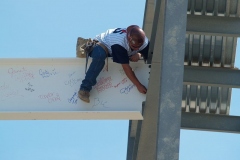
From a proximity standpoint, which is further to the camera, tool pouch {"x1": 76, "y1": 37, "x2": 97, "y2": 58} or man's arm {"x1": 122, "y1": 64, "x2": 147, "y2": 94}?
tool pouch {"x1": 76, "y1": 37, "x2": 97, "y2": 58}

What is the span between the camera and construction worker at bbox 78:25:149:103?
11.3 m

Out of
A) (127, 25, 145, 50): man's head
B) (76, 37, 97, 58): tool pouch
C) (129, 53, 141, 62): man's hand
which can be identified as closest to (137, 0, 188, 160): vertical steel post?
(127, 25, 145, 50): man's head

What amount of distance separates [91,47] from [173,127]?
2170mm

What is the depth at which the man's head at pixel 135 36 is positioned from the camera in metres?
11.2

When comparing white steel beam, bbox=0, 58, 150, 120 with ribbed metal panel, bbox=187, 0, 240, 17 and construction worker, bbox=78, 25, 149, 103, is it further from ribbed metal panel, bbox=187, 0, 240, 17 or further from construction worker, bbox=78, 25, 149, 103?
ribbed metal panel, bbox=187, 0, 240, 17

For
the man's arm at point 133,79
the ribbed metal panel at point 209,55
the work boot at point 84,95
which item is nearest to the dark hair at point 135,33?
the man's arm at point 133,79

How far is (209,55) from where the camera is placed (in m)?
15.0

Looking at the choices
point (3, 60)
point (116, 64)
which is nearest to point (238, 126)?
point (116, 64)

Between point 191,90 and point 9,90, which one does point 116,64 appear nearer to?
point 9,90

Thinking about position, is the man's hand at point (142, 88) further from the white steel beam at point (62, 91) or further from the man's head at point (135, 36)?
the man's head at point (135, 36)
